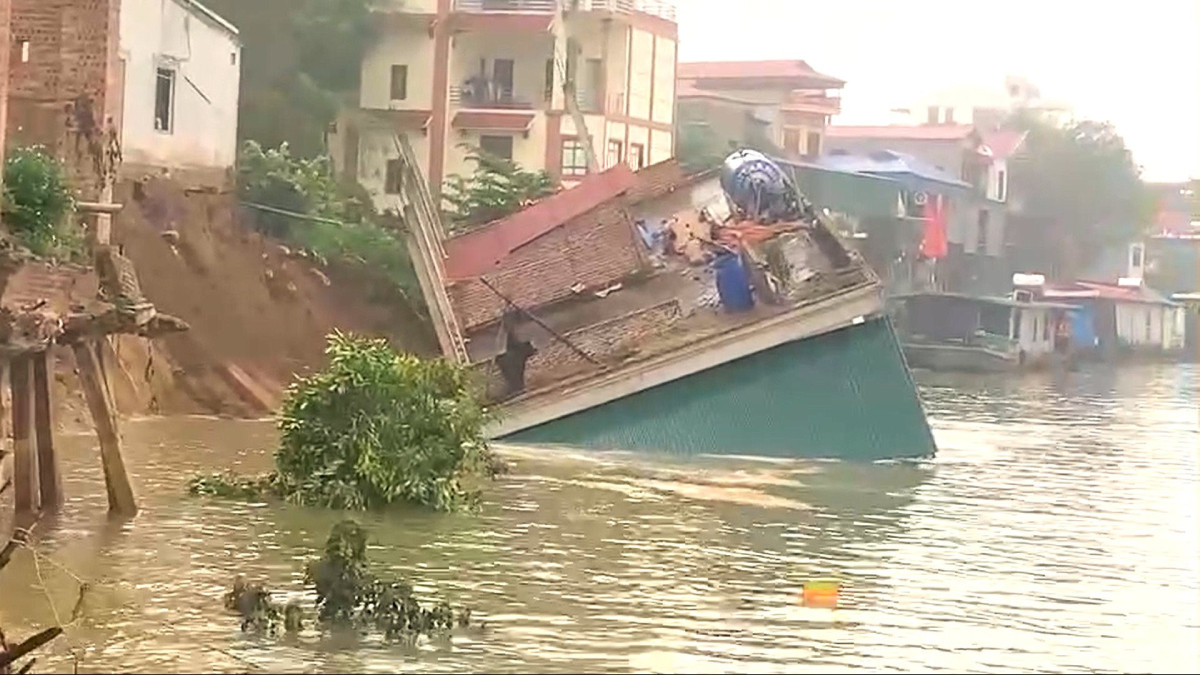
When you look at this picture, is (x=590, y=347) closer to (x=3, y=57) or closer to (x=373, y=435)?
(x=373, y=435)

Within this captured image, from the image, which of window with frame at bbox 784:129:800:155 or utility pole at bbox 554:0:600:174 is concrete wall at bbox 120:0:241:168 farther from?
window with frame at bbox 784:129:800:155

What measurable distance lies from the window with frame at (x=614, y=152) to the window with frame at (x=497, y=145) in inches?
59.2

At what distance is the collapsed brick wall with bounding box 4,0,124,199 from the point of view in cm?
2117

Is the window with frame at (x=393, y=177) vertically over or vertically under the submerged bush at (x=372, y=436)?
over

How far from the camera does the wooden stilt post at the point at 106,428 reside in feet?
48.5

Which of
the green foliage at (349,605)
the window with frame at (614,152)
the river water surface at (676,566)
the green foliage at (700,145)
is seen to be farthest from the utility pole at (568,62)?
the green foliage at (349,605)

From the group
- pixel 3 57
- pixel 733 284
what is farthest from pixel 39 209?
pixel 733 284

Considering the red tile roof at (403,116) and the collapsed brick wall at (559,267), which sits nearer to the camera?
the collapsed brick wall at (559,267)

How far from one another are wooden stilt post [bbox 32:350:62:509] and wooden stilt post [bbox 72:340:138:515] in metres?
0.23

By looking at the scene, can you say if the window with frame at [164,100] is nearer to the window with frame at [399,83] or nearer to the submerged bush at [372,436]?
the window with frame at [399,83]

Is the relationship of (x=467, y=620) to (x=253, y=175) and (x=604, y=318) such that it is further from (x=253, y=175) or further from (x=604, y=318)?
(x=253, y=175)

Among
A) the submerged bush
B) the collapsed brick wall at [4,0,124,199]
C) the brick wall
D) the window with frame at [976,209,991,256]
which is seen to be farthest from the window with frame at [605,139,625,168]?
the brick wall

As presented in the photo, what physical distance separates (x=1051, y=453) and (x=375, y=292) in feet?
31.7

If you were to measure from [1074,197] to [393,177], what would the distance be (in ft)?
40.8
